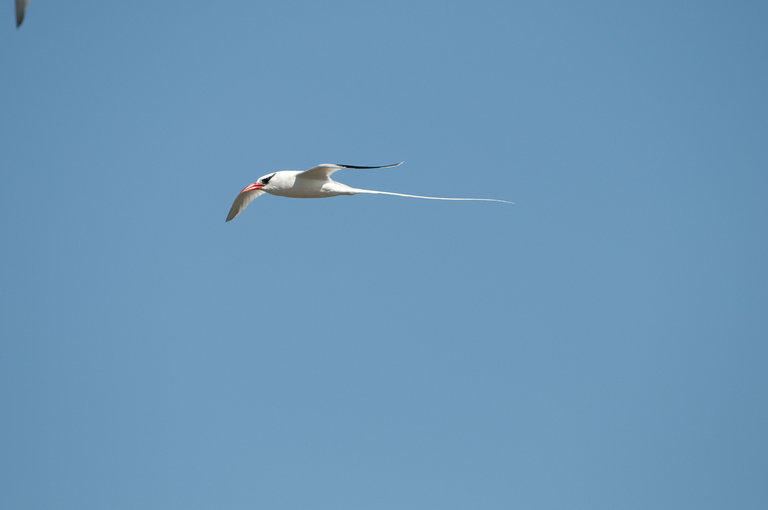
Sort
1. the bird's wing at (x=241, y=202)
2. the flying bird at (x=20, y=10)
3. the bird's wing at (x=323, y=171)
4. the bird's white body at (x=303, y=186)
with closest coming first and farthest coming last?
the flying bird at (x=20, y=10)
the bird's wing at (x=323, y=171)
the bird's white body at (x=303, y=186)
the bird's wing at (x=241, y=202)

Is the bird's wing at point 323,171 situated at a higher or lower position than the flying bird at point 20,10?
lower

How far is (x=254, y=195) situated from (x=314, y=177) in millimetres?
2308

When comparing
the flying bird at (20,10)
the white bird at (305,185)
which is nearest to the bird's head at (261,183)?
the white bird at (305,185)

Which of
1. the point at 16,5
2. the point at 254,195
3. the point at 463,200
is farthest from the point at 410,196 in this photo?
the point at 16,5

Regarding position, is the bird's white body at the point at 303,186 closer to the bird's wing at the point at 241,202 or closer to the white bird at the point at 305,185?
the white bird at the point at 305,185

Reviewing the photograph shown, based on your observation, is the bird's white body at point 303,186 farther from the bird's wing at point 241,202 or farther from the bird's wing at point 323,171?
the bird's wing at point 241,202

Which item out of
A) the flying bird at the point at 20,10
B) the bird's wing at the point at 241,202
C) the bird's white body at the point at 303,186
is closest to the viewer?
the flying bird at the point at 20,10

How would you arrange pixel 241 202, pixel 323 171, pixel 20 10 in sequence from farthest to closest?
pixel 241 202
pixel 323 171
pixel 20 10

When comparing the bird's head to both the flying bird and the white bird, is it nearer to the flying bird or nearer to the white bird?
the white bird

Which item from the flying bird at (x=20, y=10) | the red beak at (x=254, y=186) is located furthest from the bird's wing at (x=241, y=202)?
the flying bird at (x=20, y=10)

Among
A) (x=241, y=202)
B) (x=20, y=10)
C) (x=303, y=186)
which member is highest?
(x=20, y=10)

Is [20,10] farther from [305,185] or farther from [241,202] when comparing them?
[241,202]

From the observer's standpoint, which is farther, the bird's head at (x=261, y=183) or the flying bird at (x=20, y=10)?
the bird's head at (x=261, y=183)

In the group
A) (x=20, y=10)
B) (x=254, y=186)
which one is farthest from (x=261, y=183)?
(x=20, y=10)
